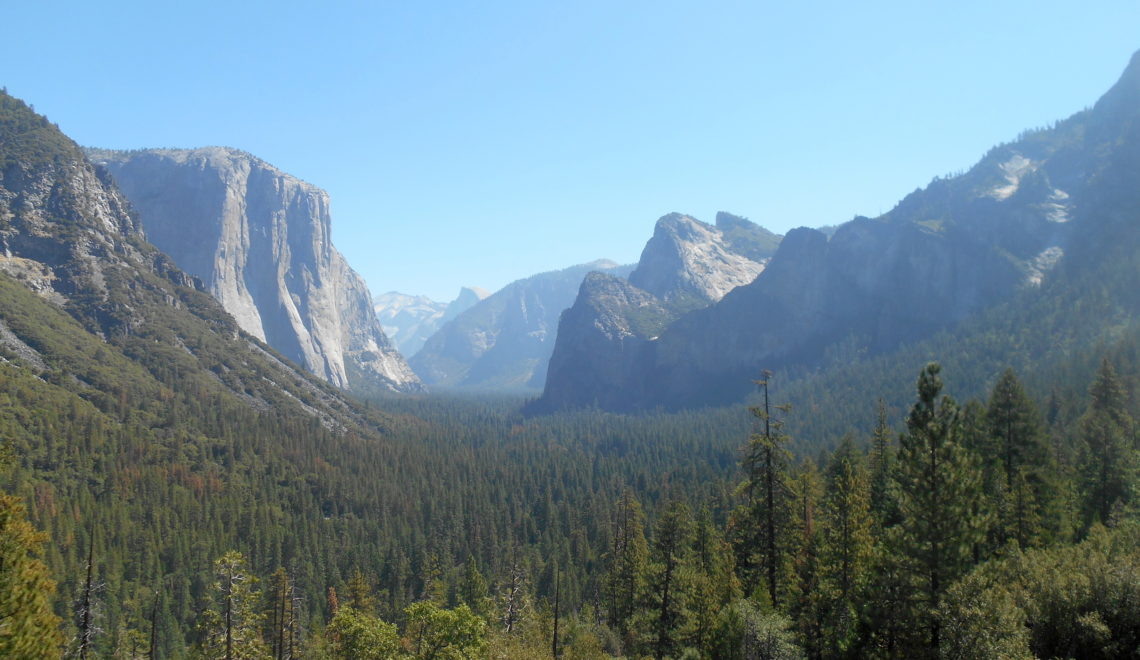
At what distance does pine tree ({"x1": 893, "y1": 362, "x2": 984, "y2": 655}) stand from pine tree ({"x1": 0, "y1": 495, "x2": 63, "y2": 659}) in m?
30.6

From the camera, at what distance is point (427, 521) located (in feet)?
385

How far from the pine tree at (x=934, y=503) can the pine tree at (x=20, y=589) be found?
30626 mm

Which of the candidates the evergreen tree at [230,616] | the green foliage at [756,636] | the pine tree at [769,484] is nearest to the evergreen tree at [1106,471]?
the pine tree at [769,484]

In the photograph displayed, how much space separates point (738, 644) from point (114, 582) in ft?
286

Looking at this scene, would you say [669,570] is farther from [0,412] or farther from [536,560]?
[0,412]

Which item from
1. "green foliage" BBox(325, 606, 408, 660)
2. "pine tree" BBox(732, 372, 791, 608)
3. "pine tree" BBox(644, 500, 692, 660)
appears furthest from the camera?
"pine tree" BBox(644, 500, 692, 660)

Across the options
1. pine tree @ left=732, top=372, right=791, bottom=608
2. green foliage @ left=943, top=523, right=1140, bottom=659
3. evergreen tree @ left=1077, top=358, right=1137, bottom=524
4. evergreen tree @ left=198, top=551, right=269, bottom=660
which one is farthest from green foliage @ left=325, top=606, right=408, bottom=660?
evergreen tree @ left=1077, top=358, right=1137, bottom=524

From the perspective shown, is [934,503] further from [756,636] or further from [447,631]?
[447,631]

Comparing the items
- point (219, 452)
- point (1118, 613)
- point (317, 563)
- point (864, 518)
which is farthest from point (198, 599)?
point (1118, 613)

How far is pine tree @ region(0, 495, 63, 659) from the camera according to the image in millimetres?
19156

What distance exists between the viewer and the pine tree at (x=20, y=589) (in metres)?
19.2

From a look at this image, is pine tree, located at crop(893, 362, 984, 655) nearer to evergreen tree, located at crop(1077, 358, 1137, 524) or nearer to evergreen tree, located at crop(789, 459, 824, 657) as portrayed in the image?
evergreen tree, located at crop(789, 459, 824, 657)

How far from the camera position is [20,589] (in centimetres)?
1956

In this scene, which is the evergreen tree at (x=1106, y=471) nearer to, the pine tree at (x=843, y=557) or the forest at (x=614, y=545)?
the forest at (x=614, y=545)
